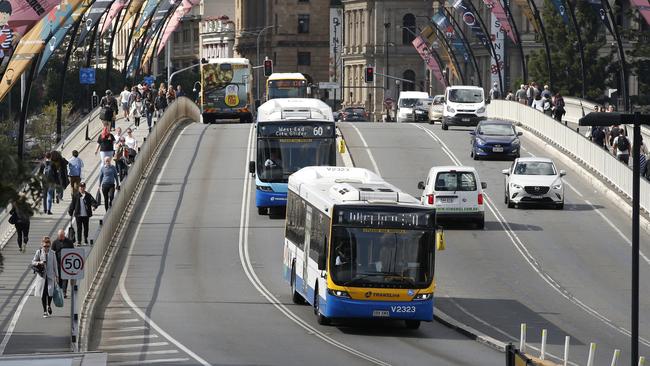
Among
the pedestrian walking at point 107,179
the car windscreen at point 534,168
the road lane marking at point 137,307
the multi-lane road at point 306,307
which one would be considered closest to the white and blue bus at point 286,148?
the multi-lane road at point 306,307

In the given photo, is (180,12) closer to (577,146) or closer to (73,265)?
(577,146)

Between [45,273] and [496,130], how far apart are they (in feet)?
104

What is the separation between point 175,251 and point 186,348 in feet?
45.9

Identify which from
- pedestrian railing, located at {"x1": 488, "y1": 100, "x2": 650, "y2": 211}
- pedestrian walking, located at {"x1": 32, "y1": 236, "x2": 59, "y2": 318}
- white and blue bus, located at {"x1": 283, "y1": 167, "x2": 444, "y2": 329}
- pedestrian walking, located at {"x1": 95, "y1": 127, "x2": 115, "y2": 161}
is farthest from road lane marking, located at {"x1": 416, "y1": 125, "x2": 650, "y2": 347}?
pedestrian walking, located at {"x1": 95, "y1": 127, "x2": 115, "y2": 161}

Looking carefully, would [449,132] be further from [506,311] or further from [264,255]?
[506,311]

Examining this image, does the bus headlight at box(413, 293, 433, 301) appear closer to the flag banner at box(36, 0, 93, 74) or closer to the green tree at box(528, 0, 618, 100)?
the flag banner at box(36, 0, 93, 74)

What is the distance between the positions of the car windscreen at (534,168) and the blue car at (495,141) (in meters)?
9.31

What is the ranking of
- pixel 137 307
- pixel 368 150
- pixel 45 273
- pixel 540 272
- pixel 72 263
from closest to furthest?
1. pixel 72 263
2. pixel 45 273
3. pixel 137 307
4. pixel 540 272
5. pixel 368 150

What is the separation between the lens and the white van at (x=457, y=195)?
45.2m

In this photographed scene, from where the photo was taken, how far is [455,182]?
45.6m

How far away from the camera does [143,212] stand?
49094 mm

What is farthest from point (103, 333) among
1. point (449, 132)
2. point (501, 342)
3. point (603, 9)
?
point (449, 132)

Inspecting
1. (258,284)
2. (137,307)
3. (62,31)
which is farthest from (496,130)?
(137,307)

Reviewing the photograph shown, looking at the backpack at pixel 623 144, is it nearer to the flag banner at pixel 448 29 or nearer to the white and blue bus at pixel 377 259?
the white and blue bus at pixel 377 259
